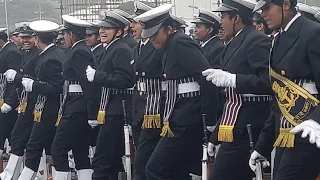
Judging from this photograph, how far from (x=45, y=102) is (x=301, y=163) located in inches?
200

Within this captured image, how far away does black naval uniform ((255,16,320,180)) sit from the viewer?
5.32m

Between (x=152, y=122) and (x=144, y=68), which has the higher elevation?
(x=144, y=68)

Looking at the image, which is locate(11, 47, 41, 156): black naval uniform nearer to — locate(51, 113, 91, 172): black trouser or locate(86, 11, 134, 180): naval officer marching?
locate(51, 113, 91, 172): black trouser

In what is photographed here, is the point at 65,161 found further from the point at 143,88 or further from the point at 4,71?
the point at 4,71

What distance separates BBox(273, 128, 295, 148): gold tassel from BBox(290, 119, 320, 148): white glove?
1.02 feet

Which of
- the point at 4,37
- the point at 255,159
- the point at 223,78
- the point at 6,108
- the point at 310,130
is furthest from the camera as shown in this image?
the point at 4,37

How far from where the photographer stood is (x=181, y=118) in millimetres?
7312

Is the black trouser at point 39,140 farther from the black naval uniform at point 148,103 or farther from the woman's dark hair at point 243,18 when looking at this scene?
the woman's dark hair at point 243,18

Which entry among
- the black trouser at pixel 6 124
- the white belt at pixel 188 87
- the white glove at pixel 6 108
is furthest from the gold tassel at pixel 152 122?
the black trouser at pixel 6 124

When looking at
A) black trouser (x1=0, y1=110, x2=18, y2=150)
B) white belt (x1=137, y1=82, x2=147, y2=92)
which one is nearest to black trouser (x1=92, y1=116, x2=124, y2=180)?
white belt (x1=137, y1=82, x2=147, y2=92)

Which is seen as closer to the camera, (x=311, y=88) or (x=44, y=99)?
(x=311, y=88)

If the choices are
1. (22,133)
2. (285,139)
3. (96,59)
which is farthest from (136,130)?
(285,139)

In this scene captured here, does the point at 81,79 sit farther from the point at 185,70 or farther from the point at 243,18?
the point at 243,18

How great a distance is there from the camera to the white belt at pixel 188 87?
735cm
